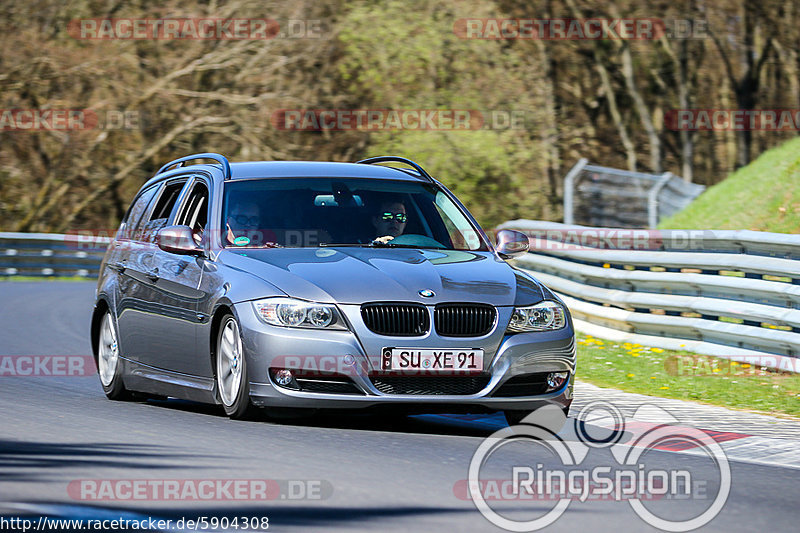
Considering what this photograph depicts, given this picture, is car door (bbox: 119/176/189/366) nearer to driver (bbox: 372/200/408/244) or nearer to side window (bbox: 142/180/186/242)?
side window (bbox: 142/180/186/242)

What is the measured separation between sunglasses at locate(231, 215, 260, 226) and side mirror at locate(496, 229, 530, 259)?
166 centimetres

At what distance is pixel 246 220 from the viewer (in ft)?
32.6

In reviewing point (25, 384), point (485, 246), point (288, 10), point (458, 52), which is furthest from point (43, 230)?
point (485, 246)

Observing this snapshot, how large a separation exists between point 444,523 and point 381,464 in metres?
1.50

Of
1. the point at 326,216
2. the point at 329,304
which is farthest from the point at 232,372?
the point at 326,216

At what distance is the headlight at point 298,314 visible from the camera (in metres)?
8.66

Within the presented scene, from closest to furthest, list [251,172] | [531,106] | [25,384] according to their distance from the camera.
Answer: [251,172]
[25,384]
[531,106]

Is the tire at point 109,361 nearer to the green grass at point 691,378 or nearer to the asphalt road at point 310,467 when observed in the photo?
the asphalt road at point 310,467

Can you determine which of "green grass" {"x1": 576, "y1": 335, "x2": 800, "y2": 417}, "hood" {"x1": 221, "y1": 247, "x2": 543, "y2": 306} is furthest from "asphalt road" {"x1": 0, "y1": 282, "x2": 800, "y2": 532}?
"green grass" {"x1": 576, "y1": 335, "x2": 800, "y2": 417}

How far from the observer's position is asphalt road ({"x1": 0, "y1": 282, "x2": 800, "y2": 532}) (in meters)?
6.20

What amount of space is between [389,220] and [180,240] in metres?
1.43

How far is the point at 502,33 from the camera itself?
3703 centimetres

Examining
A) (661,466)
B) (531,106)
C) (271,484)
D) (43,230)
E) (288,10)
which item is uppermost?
(271,484)

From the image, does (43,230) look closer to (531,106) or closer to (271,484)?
(531,106)
